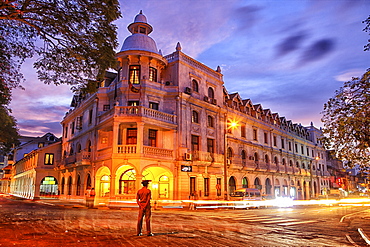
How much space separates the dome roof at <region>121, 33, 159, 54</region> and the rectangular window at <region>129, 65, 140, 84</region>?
1.90 metres

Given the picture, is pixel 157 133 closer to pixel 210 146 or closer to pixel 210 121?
pixel 210 146

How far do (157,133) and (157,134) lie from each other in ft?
0.32

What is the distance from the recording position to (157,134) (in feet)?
96.3

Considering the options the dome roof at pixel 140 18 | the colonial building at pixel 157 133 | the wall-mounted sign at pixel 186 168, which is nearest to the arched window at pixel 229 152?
the colonial building at pixel 157 133

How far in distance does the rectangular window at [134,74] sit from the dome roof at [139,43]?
1900mm

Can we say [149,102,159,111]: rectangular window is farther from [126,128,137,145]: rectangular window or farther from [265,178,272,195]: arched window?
[265,178,272,195]: arched window

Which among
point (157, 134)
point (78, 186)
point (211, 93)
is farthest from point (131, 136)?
point (211, 93)

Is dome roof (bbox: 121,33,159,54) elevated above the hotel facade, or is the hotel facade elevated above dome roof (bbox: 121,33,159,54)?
dome roof (bbox: 121,33,159,54)

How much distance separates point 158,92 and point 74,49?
18.7m

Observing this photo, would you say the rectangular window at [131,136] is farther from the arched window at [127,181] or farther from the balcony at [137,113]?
the arched window at [127,181]

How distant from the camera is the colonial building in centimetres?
2678

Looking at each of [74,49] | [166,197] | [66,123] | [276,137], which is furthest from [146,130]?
[276,137]

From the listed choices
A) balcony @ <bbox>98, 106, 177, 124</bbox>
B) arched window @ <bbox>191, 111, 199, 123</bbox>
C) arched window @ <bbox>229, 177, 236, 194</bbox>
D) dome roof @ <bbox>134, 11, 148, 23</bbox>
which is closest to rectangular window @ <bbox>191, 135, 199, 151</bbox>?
arched window @ <bbox>191, 111, 199, 123</bbox>

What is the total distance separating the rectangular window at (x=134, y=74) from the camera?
98.0ft
